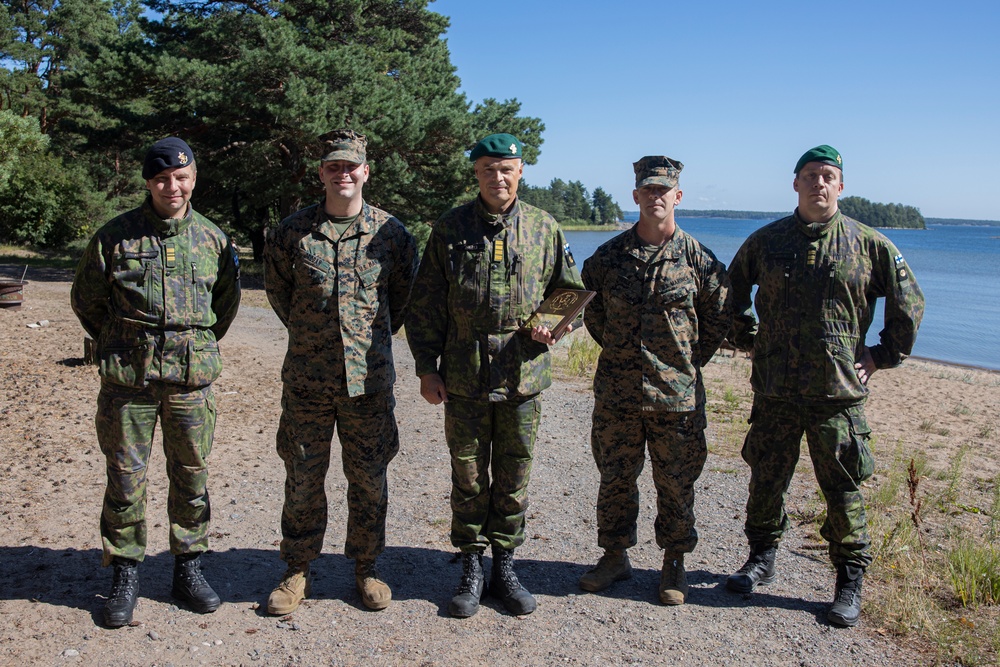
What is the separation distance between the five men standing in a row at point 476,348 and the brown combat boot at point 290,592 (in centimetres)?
1

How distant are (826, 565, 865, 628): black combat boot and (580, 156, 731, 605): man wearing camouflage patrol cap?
70 cm

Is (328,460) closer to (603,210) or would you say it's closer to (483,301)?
(483,301)

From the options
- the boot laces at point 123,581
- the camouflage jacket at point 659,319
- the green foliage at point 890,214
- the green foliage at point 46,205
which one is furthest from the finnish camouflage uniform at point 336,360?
the green foliage at point 890,214

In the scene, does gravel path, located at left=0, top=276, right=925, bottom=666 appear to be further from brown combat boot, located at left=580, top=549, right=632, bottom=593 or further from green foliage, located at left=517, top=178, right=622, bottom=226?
green foliage, located at left=517, top=178, right=622, bottom=226

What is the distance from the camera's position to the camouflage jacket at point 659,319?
3883 millimetres

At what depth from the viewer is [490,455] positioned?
13.1 feet

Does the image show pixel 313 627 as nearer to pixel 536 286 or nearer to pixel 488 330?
pixel 488 330

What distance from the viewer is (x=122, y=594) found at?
Result: 368 cm

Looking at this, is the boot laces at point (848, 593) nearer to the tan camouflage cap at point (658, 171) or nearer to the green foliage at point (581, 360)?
the tan camouflage cap at point (658, 171)

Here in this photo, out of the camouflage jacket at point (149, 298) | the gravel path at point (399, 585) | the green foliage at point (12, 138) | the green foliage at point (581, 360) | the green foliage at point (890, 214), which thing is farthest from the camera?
the green foliage at point (890, 214)

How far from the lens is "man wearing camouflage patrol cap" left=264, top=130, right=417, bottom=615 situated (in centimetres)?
371

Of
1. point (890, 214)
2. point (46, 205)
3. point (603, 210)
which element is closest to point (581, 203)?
point (603, 210)

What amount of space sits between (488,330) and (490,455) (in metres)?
0.64

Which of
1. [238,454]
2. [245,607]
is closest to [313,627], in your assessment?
[245,607]
